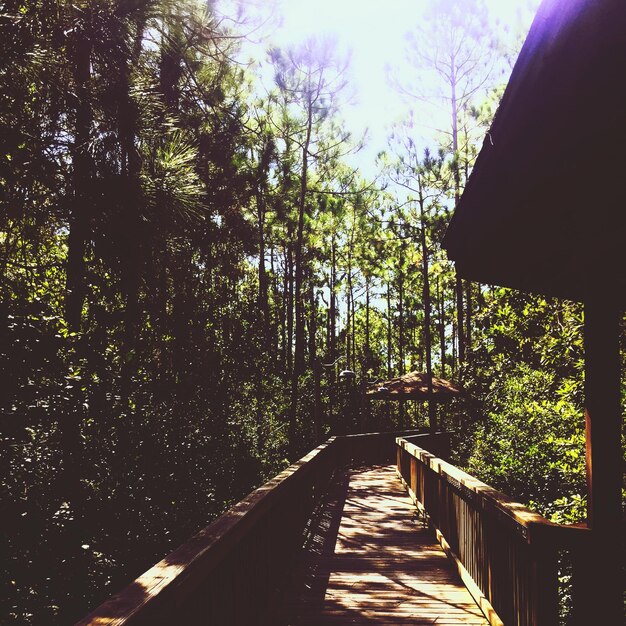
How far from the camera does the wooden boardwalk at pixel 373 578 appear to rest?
14.6 feet

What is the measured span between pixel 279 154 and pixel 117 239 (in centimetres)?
1001

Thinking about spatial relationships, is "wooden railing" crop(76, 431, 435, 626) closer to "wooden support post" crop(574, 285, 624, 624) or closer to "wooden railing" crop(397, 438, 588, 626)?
"wooden railing" crop(397, 438, 588, 626)

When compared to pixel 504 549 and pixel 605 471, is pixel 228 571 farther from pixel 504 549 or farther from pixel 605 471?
pixel 605 471

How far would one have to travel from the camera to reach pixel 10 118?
231 inches

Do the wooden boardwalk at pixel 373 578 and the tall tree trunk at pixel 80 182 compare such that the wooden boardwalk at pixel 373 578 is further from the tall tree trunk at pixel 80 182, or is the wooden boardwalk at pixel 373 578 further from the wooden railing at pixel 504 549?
the tall tree trunk at pixel 80 182

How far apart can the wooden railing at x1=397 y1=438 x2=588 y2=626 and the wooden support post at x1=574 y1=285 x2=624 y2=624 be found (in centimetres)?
7

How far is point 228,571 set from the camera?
312 cm

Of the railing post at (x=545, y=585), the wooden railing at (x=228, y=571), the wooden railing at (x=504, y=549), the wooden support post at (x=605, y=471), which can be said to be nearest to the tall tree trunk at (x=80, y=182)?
the wooden railing at (x=228, y=571)

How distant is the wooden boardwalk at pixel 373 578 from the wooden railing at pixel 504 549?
10.3 inches

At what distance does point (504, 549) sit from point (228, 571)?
194 cm

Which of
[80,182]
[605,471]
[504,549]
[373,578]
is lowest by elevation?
[373,578]

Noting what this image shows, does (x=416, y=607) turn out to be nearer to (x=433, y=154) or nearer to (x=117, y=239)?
(x=117, y=239)

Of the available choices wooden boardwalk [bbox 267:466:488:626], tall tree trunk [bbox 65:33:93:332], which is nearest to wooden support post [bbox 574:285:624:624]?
wooden boardwalk [bbox 267:466:488:626]

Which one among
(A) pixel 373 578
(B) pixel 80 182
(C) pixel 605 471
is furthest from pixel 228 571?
(B) pixel 80 182
